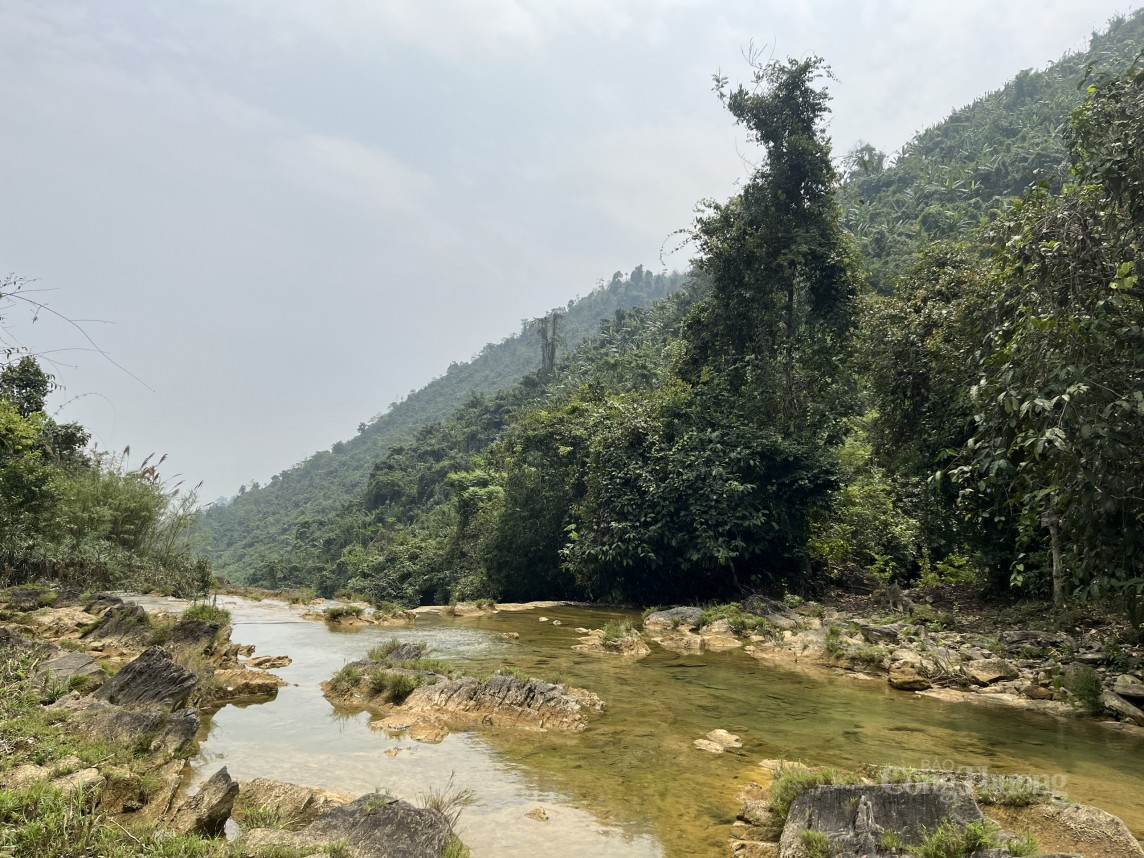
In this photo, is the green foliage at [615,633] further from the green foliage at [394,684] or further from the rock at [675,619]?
the green foliage at [394,684]

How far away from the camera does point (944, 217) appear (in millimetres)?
58375

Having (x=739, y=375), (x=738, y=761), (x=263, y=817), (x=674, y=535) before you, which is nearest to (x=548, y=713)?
(x=738, y=761)

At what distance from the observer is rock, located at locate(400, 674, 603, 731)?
8.84 metres

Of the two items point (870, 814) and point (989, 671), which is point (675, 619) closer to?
point (989, 671)

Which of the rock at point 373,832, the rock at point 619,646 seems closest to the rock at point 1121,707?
the rock at point 619,646

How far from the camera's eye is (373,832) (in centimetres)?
465

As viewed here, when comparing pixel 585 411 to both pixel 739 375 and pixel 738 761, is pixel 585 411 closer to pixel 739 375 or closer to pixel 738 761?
pixel 739 375

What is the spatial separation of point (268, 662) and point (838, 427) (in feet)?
63.8

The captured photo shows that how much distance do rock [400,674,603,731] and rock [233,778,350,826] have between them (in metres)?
3.26

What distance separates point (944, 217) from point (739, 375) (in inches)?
1873

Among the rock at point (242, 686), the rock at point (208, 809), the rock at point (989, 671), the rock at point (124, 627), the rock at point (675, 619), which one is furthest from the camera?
the rock at point (675, 619)

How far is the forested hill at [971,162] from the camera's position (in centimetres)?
5803

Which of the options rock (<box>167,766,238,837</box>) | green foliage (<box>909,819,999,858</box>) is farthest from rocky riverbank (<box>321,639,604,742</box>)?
green foliage (<box>909,819,999,858</box>)

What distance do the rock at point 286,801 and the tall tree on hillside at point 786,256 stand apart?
19.8 meters
